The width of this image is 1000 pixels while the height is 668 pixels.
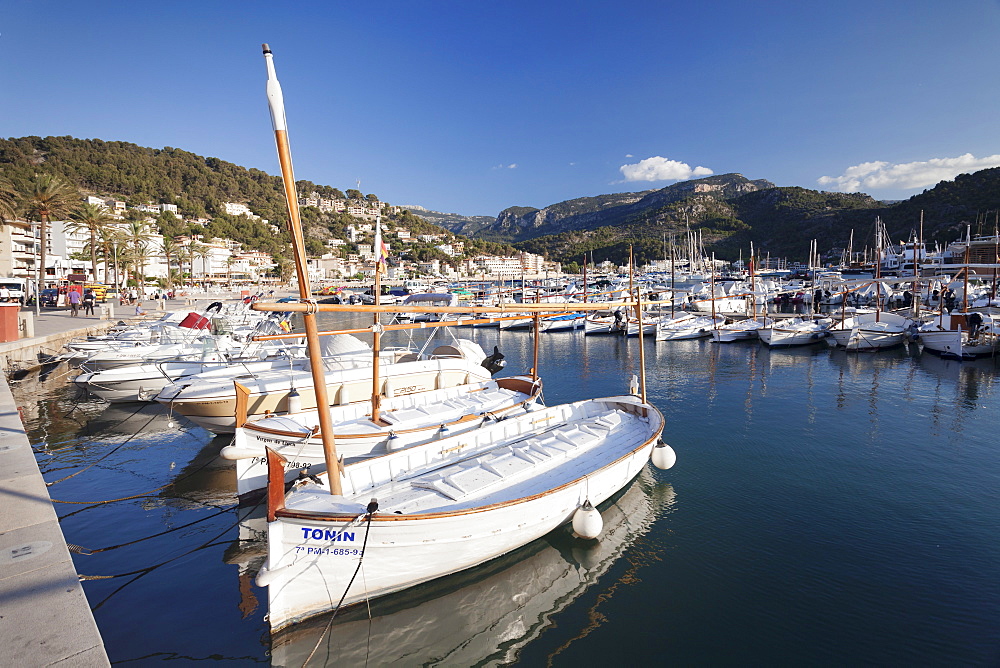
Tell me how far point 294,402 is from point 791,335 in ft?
111

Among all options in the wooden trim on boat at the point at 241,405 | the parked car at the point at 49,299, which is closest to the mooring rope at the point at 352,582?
the wooden trim on boat at the point at 241,405

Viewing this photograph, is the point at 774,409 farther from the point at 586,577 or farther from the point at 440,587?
the point at 440,587

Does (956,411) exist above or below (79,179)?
below

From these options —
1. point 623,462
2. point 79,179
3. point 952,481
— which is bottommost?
point 952,481

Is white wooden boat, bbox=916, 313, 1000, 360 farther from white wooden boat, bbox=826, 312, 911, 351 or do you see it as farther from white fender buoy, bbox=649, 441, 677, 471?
white fender buoy, bbox=649, 441, 677, 471

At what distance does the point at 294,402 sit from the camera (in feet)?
41.7

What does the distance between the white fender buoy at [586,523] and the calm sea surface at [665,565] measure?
0.61 metres

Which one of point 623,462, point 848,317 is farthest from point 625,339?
point 623,462

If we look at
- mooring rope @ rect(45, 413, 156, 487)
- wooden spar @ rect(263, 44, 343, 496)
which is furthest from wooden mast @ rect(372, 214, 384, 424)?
mooring rope @ rect(45, 413, 156, 487)

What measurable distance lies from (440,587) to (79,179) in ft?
537

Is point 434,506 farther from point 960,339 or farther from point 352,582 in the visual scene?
point 960,339

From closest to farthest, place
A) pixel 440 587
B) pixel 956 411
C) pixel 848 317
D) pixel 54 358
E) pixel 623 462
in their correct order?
1. pixel 440 587
2. pixel 623 462
3. pixel 956 411
4. pixel 54 358
5. pixel 848 317

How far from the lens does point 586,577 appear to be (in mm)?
8273

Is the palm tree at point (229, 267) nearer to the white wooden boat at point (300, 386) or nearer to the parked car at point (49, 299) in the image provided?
the parked car at point (49, 299)
